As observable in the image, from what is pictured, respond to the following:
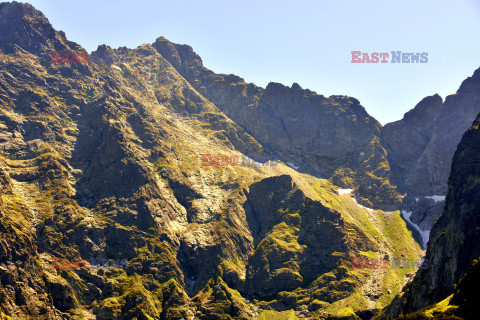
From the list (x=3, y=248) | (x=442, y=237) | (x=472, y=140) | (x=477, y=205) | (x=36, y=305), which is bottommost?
(x=36, y=305)

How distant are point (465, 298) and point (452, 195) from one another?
101 m

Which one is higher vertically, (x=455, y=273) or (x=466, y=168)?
(x=466, y=168)

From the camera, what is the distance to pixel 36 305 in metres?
193

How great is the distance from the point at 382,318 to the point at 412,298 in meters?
37.3

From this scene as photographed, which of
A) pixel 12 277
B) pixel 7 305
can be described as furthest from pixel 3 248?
pixel 7 305

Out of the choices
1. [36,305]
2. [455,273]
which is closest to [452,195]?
[455,273]

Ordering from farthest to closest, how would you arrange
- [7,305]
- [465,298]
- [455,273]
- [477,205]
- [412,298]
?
[7,305] → [412,298] → [477,205] → [455,273] → [465,298]

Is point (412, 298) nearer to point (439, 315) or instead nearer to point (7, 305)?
point (439, 315)

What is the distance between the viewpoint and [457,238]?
509 feet

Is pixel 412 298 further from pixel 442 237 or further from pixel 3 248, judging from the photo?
pixel 3 248

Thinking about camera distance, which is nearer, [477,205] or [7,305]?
[477,205]

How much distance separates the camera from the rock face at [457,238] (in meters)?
143

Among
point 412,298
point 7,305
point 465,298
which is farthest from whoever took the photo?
point 7,305

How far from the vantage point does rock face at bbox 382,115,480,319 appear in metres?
143
